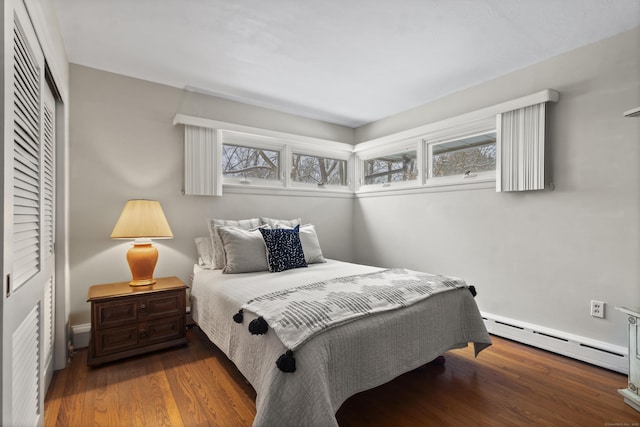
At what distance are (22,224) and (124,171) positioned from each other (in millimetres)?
1666

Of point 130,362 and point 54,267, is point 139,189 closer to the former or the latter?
point 54,267

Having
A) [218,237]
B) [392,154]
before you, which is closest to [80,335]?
[218,237]

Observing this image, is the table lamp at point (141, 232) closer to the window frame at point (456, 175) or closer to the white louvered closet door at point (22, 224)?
the white louvered closet door at point (22, 224)

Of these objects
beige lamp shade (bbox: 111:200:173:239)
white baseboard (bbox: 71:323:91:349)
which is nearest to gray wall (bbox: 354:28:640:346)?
beige lamp shade (bbox: 111:200:173:239)

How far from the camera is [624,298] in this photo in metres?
2.21

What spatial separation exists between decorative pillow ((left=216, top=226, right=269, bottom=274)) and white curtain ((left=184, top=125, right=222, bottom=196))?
585mm

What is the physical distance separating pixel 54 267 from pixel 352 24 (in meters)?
2.71

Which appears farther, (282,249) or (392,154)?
(392,154)

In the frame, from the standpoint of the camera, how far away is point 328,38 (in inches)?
89.8

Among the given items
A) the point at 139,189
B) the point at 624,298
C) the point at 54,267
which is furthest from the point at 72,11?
the point at 624,298

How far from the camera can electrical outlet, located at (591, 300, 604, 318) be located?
2307mm

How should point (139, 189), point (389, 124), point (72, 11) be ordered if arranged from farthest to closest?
1. point (389, 124)
2. point (139, 189)
3. point (72, 11)

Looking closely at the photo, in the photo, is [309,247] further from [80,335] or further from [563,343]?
[563,343]

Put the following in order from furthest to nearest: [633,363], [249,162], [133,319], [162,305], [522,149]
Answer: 1. [249,162]
2. [522,149]
3. [162,305]
4. [133,319]
5. [633,363]
